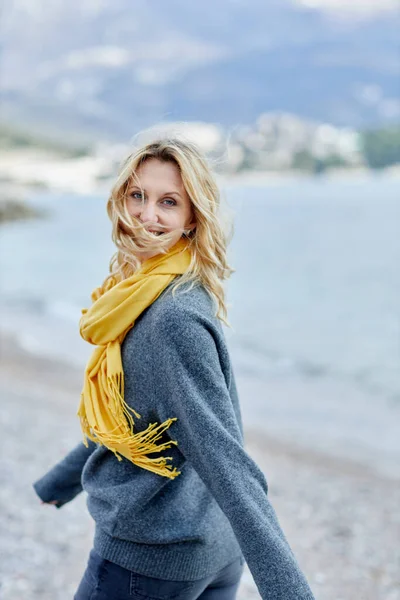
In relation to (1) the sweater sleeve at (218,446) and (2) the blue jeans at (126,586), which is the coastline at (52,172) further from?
(1) the sweater sleeve at (218,446)

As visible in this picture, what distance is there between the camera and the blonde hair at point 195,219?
63.4 inches

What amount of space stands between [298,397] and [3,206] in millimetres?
50111

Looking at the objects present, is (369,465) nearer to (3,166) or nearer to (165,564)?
(165,564)

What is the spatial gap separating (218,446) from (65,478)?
2.66ft

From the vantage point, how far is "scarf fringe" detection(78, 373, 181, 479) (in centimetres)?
157

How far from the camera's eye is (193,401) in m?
1.46

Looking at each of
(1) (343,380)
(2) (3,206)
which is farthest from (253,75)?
→ (1) (343,380)

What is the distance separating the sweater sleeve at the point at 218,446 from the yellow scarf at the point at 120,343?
0.27 ft

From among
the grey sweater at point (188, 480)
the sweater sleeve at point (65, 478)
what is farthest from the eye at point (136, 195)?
the sweater sleeve at point (65, 478)

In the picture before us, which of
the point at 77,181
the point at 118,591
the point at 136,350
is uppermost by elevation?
the point at 77,181

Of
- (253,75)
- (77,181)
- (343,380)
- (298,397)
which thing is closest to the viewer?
(298,397)

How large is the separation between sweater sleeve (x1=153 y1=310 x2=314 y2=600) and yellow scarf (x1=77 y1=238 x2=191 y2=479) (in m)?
0.08

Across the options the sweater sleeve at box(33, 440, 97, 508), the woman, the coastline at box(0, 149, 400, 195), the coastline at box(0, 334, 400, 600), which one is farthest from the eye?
the coastline at box(0, 149, 400, 195)

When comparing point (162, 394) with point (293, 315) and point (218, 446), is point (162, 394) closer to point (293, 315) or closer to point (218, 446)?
point (218, 446)
